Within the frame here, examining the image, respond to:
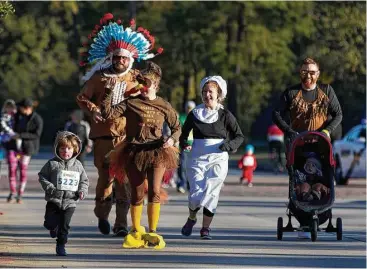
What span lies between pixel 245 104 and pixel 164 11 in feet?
30.5

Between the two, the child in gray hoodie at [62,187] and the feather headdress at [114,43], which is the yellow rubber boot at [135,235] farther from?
the feather headdress at [114,43]

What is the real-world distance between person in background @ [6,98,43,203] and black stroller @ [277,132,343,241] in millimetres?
7200

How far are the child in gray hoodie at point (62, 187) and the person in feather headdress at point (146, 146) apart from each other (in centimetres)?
100

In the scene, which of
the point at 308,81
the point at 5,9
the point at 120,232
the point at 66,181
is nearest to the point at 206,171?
the point at 120,232

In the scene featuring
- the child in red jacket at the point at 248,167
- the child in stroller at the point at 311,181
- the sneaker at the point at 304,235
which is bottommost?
the sneaker at the point at 304,235

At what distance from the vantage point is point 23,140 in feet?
65.3

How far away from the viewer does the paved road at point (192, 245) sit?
444 inches

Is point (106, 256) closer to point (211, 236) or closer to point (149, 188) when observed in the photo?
point (149, 188)

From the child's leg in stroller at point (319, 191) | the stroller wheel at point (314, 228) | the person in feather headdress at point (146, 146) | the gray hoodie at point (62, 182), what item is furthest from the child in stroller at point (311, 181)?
the gray hoodie at point (62, 182)

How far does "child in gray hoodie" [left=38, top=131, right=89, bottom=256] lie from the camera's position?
38.2ft

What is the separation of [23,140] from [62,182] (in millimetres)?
8378

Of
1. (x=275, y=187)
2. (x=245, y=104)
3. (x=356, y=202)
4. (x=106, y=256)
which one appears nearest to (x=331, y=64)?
(x=275, y=187)

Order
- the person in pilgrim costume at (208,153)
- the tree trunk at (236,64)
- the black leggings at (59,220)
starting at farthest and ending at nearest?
the tree trunk at (236,64) → the person in pilgrim costume at (208,153) → the black leggings at (59,220)

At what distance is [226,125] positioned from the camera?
1373 cm
